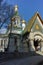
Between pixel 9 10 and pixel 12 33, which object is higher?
pixel 9 10

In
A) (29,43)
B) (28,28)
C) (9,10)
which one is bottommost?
(29,43)

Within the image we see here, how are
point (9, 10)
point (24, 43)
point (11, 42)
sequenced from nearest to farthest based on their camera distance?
point (9, 10), point (24, 43), point (11, 42)

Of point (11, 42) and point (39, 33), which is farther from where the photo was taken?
point (11, 42)

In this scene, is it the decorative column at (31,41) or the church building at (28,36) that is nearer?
the decorative column at (31,41)

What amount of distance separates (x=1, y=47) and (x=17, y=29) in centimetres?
1115

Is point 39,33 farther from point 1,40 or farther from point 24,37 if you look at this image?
point 1,40

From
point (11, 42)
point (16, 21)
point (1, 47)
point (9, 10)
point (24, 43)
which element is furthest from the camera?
point (1, 47)

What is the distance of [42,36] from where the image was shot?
103 ft

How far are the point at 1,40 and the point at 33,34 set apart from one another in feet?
51.0

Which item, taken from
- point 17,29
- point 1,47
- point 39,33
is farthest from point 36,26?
point 1,47

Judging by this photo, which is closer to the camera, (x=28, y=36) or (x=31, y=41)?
(x=31, y=41)

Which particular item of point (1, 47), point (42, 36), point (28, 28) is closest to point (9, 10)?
point (28, 28)

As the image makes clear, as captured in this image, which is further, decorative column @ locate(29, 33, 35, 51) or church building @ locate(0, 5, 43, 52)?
church building @ locate(0, 5, 43, 52)

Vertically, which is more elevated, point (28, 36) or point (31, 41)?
point (28, 36)
